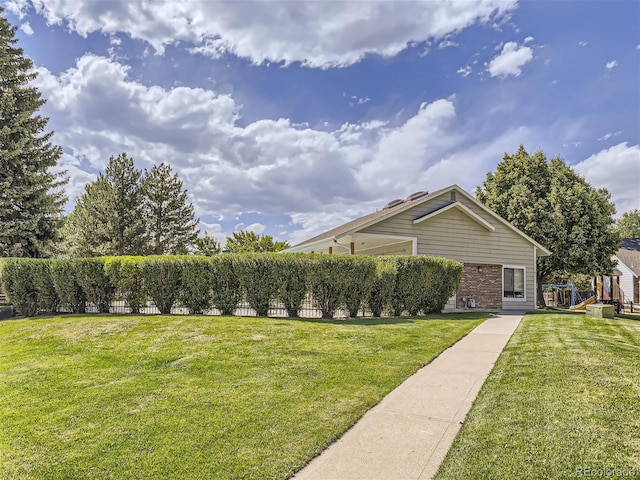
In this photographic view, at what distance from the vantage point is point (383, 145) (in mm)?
16172

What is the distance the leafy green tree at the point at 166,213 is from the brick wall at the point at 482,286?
69.2 ft

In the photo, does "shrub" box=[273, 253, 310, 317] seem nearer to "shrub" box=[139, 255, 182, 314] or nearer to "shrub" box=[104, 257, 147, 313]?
"shrub" box=[139, 255, 182, 314]

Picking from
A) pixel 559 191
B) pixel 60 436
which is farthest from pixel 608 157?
pixel 60 436

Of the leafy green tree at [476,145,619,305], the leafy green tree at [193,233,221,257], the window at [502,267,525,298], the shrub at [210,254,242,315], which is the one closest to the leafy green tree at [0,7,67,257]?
the shrub at [210,254,242,315]

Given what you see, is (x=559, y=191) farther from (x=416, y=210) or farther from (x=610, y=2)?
(x=610, y=2)

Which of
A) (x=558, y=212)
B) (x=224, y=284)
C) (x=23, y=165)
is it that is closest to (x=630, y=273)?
(x=558, y=212)

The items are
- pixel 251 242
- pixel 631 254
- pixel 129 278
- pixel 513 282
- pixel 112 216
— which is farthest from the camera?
pixel 251 242

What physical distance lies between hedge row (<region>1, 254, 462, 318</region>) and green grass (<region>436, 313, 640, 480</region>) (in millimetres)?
5148

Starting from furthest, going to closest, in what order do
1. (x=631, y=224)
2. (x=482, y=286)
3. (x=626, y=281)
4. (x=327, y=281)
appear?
1. (x=631, y=224)
2. (x=626, y=281)
3. (x=482, y=286)
4. (x=327, y=281)

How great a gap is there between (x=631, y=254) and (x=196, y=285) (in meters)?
37.4

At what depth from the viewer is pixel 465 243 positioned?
699 inches

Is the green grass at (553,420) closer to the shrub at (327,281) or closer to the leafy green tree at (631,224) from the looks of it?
the shrub at (327,281)

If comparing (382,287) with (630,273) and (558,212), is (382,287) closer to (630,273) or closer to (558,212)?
(558,212)

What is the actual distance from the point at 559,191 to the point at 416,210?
11824 millimetres
